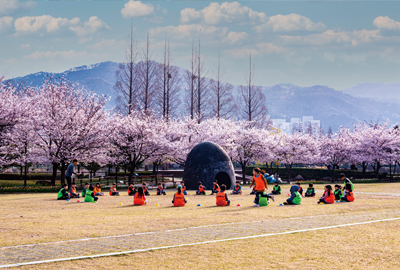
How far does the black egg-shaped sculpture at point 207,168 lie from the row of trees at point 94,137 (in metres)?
4.92

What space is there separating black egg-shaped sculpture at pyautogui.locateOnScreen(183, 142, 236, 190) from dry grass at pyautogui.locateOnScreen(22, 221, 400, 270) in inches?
791

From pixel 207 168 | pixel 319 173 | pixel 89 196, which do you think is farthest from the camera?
pixel 319 173

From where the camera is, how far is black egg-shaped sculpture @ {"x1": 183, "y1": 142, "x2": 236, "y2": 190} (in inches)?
1147

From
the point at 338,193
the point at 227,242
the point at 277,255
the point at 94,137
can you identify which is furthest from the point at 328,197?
the point at 94,137

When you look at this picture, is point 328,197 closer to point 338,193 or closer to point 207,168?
point 338,193

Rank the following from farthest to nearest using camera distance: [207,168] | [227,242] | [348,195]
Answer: [207,168]
[348,195]
[227,242]

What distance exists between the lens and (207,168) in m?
29.2

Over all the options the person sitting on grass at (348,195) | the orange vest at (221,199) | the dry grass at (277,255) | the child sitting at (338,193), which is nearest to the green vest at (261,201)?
the orange vest at (221,199)

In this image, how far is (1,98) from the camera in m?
28.5

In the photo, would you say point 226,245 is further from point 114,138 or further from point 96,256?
point 114,138

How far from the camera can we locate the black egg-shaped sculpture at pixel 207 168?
95.6 feet

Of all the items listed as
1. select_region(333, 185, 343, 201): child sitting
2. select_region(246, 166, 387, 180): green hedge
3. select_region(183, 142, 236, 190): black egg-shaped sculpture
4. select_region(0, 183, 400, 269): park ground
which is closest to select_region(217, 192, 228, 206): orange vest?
select_region(0, 183, 400, 269): park ground

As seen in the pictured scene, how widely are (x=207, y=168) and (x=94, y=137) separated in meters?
10.2

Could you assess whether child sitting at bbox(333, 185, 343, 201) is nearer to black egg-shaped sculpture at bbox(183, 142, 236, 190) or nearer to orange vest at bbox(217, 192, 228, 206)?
orange vest at bbox(217, 192, 228, 206)
